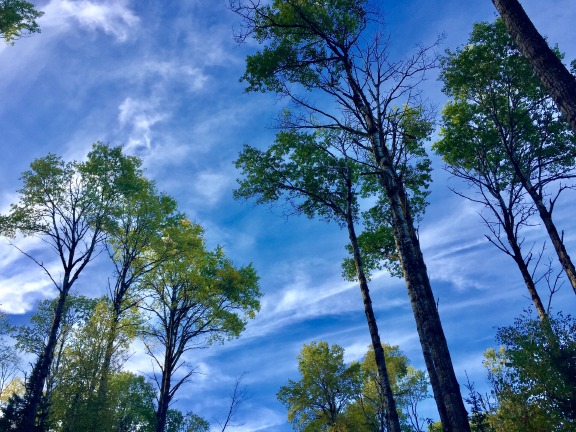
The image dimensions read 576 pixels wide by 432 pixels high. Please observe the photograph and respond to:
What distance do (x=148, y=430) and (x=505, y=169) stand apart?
116 feet

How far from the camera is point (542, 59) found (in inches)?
192

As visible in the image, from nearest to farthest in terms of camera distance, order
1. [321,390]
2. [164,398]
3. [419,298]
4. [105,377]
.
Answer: [419,298]
[164,398]
[105,377]
[321,390]

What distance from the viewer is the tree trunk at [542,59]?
4.47 m

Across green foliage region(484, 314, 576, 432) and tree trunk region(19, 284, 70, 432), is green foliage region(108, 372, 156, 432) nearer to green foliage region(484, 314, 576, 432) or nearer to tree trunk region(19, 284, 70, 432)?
tree trunk region(19, 284, 70, 432)

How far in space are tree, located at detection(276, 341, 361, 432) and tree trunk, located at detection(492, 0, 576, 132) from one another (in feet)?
78.9

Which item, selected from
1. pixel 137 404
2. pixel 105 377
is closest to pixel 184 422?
pixel 137 404

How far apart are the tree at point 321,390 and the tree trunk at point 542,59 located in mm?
24046

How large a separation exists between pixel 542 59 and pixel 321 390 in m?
25.0

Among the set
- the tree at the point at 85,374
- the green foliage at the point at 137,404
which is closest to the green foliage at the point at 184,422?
the green foliage at the point at 137,404

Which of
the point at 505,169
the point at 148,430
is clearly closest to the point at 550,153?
the point at 505,169

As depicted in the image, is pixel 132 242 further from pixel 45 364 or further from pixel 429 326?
pixel 429 326

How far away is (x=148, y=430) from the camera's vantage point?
3098 centimetres

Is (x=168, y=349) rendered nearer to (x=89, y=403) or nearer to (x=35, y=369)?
(x=89, y=403)

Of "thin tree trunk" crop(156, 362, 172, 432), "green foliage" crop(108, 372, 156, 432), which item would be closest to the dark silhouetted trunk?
"thin tree trunk" crop(156, 362, 172, 432)
